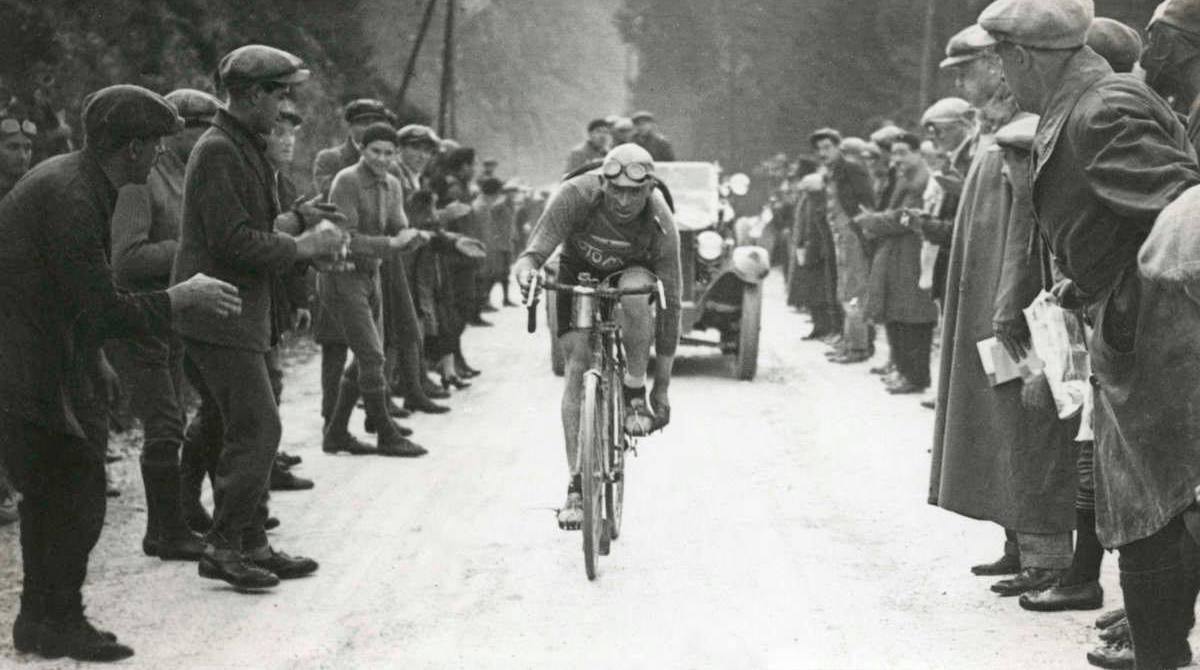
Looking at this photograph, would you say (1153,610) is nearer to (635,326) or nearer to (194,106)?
(635,326)

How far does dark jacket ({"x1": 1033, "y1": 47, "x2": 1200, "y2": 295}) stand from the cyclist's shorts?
112 inches

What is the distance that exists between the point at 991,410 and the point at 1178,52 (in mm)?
1834

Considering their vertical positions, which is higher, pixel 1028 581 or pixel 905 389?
pixel 1028 581

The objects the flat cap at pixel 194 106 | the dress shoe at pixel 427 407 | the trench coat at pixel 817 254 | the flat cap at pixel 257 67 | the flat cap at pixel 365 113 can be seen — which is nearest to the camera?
the flat cap at pixel 257 67

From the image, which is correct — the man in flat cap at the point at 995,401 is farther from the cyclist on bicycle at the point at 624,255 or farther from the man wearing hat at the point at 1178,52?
the cyclist on bicycle at the point at 624,255

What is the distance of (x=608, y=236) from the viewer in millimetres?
7574

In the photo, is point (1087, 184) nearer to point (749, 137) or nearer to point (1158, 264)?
point (1158, 264)

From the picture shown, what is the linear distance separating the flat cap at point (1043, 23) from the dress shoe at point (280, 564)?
3612 millimetres

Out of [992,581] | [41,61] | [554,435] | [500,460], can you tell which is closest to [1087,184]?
[992,581]

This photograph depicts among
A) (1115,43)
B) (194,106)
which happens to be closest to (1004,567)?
(1115,43)

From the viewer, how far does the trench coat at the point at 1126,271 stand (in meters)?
4.30

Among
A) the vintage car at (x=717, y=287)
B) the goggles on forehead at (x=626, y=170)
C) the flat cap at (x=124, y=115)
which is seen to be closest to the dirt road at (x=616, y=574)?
the goggles on forehead at (x=626, y=170)

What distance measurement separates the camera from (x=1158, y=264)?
3488mm

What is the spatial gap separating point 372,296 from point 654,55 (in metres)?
48.0
